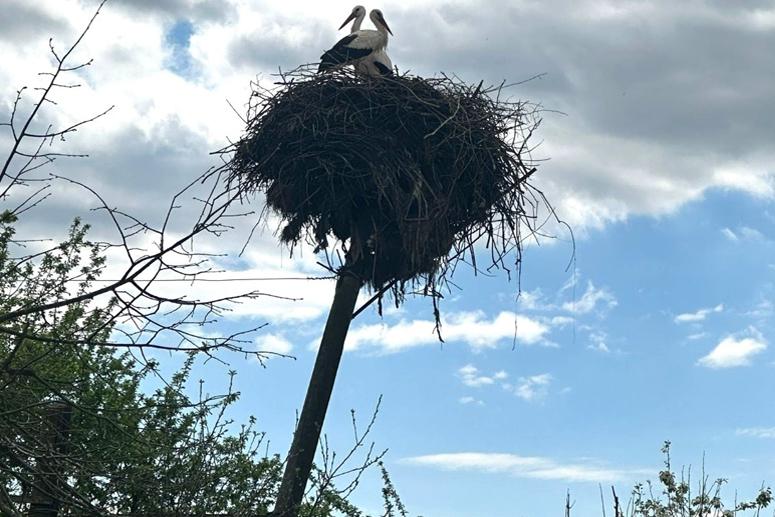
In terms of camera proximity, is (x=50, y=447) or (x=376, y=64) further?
(x=376, y=64)

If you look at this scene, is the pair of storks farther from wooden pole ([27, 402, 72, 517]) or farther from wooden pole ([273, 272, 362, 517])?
wooden pole ([27, 402, 72, 517])

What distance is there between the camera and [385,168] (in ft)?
29.7

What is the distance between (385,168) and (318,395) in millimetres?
2094

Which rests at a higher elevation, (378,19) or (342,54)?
(378,19)

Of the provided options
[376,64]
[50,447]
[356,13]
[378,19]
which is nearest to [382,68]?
[376,64]

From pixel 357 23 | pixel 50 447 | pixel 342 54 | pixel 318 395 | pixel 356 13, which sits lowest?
pixel 50 447

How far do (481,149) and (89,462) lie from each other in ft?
18.6

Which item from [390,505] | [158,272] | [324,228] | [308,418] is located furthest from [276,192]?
[158,272]

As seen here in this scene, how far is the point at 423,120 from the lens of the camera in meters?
9.44

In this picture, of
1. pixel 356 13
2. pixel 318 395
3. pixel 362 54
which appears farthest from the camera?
pixel 356 13

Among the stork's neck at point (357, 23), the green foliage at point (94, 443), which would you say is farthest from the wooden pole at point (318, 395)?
the stork's neck at point (357, 23)

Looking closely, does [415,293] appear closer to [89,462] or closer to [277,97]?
[277,97]

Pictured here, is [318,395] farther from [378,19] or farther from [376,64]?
[378,19]

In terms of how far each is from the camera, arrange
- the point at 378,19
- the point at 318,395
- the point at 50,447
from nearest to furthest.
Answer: the point at 50,447 < the point at 318,395 < the point at 378,19
